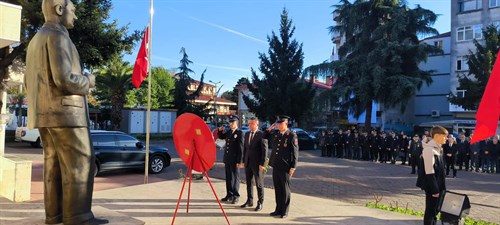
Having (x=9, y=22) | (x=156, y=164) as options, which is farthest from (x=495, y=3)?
(x=9, y=22)

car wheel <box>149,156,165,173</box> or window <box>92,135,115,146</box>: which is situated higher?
window <box>92,135,115,146</box>

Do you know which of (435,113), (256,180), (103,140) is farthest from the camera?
(435,113)

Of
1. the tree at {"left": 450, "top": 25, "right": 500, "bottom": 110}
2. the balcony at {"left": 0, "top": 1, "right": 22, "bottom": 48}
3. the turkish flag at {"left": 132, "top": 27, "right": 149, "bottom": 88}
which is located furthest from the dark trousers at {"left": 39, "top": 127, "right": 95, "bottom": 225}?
the tree at {"left": 450, "top": 25, "right": 500, "bottom": 110}

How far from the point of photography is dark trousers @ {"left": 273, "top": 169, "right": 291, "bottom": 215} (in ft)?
23.5

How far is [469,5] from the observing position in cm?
3538

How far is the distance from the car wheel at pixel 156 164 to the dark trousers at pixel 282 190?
8.06 meters

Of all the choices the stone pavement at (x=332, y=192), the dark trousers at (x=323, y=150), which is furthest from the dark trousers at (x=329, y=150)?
the stone pavement at (x=332, y=192)

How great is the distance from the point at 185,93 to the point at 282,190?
43.2 metres

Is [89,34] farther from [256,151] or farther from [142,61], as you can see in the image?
[256,151]

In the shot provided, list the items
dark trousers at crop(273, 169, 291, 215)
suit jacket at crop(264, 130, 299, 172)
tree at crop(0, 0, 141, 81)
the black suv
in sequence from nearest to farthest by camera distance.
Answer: dark trousers at crop(273, 169, 291, 215) → suit jacket at crop(264, 130, 299, 172) → the black suv → tree at crop(0, 0, 141, 81)

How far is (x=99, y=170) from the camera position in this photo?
42.2 ft

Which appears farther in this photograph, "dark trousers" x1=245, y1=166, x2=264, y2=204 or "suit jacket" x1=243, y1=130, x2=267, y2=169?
"suit jacket" x1=243, y1=130, x2=267, y2=169

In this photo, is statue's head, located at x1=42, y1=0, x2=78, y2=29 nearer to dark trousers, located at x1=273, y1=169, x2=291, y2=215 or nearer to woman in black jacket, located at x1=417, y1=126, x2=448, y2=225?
dark trousers, located at x1=273, y1=169, x2=291, y2=215

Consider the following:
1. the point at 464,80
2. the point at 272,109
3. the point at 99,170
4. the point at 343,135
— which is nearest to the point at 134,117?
the point at 272,109
